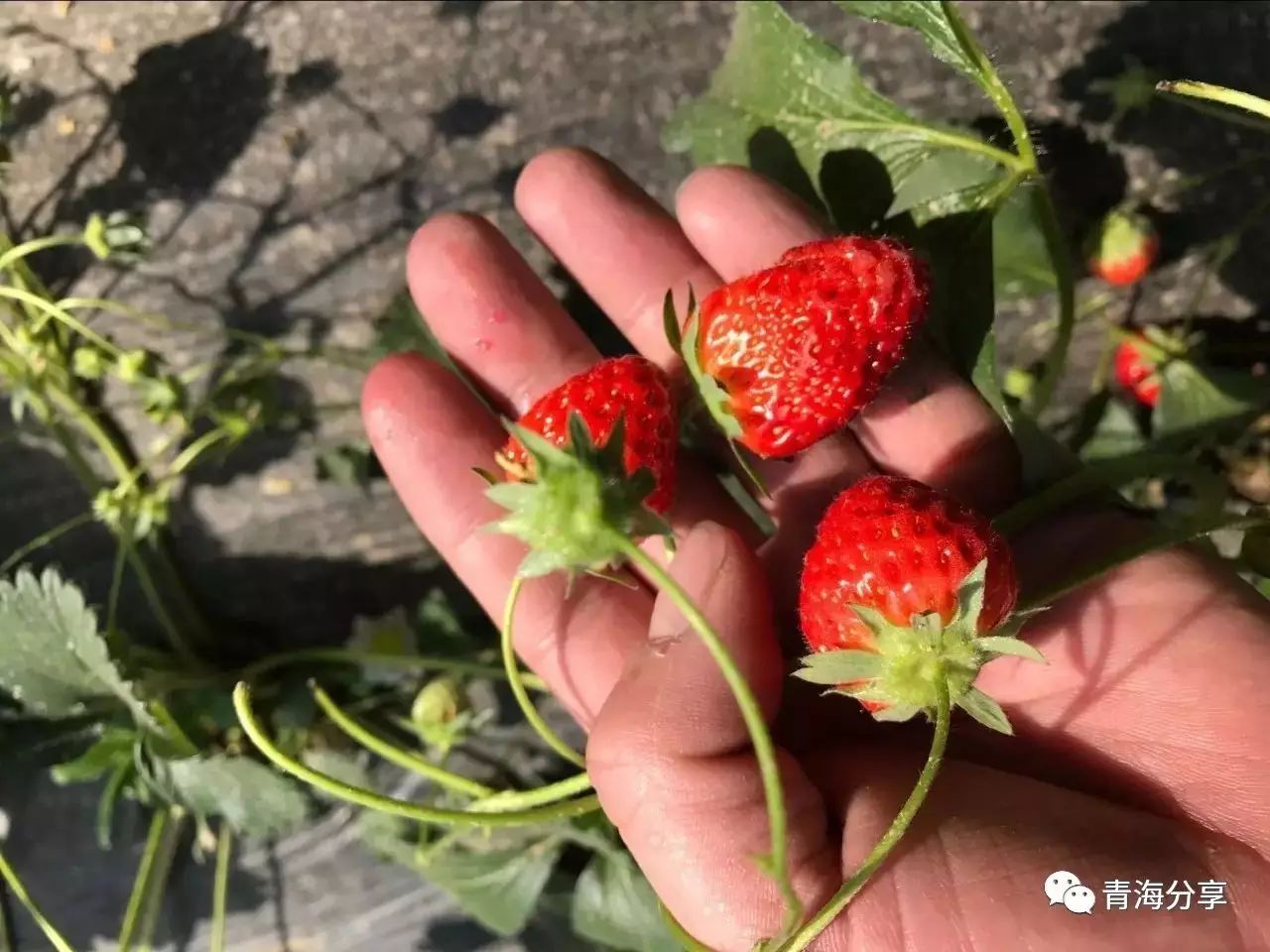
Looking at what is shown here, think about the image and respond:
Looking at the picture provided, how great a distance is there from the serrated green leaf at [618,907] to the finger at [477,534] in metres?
0.18

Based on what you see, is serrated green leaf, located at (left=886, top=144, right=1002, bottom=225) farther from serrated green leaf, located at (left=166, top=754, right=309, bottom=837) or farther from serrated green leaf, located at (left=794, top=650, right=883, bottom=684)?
serrated green leaf, located at (left=166, top=754, right=309, bottom=837)

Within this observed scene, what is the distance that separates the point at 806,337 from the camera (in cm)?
70

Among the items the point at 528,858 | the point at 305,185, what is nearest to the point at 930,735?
the point at 528,858

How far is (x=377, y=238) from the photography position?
42.1 inches

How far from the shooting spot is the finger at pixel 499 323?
88 centimetres

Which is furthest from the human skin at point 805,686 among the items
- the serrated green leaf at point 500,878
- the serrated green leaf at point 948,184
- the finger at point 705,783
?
the serrated green leaf at point 500,878

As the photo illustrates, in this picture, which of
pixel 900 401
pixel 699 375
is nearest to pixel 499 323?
pixel 699 375

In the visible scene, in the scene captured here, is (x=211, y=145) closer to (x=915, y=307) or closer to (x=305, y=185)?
(x=305, y=185)

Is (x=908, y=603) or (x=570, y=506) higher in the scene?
(x=570, y=506)

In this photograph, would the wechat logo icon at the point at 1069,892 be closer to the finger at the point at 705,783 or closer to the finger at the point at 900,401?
the finger at the point at 705,783

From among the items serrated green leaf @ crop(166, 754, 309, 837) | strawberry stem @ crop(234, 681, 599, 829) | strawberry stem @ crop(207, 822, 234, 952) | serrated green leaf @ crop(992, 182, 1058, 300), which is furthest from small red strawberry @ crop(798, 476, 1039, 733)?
strawberry stem @ crop(207, 822, 234, 952)

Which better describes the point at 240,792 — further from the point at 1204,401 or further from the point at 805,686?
the point at 1204,401

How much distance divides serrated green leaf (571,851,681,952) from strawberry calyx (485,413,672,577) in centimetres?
49

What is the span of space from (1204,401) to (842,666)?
1.85 ft
